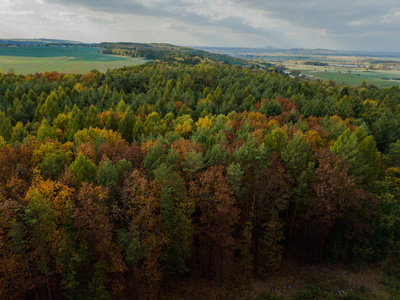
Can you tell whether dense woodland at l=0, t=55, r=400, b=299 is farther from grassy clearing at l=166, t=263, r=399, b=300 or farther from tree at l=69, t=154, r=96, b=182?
grassy clearing at l=166, t=263, r=399, b=300

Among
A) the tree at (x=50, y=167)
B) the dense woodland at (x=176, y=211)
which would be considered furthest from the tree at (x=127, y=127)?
the tree at (x=50, y=167)

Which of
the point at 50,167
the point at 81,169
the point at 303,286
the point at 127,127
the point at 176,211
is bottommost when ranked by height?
the point at 303,286

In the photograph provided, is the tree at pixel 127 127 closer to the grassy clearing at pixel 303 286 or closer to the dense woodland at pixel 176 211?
the dense woodland at pixel 176 211

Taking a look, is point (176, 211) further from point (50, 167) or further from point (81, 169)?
point (50, 167)

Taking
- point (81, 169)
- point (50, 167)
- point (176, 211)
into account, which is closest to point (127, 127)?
point (50, 167)

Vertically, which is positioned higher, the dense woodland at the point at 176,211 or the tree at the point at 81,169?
the tree at the point at 81,169

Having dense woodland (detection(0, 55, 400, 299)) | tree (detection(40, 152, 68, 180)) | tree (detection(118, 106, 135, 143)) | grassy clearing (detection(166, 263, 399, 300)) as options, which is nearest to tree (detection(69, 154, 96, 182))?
dense woodland (detection(0, 55, 400, 299))

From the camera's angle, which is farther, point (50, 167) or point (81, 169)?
point (50, 167)

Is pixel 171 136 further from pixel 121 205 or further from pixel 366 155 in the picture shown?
pixel 366 155

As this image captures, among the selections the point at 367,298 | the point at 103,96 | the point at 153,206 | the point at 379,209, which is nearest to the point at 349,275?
the point at 367,298

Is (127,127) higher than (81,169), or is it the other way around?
(81,169)

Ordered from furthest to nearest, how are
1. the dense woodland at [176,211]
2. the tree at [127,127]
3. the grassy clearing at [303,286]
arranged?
the tree at [127,127]
the grassy clearing at [303,286]
the dense woodland at [176,211]
